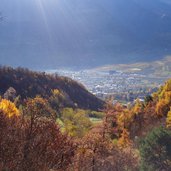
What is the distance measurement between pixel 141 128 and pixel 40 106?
47308mm

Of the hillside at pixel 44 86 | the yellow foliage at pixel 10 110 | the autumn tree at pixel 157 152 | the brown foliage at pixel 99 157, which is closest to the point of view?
the brown foliage at pixel 99 157

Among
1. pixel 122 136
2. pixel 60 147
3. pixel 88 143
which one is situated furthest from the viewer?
pixel 122 136

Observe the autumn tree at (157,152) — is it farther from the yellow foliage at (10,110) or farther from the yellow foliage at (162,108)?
the yellow foliage at (162,108)

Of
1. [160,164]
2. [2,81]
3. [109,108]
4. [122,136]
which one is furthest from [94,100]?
[160,164]

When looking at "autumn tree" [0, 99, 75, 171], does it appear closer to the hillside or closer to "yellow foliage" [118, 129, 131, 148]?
"yellow foliage" [118, 129, 131, 148]

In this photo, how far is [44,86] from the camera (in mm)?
131125

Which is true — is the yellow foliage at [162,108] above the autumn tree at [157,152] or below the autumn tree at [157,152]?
above

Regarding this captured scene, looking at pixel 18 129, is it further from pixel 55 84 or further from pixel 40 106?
pixel 55 84

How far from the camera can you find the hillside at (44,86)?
120938 millimetres

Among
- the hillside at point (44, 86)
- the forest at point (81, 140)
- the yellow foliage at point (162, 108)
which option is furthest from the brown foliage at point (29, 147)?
the hillside at point (44, 86)

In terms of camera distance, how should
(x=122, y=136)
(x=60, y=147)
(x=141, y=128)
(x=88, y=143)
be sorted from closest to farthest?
(x=60, y=147) → (x=88, y=143) → (x=122, y=136) → (x=141, y=128)

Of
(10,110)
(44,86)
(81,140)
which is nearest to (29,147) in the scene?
(81,140)

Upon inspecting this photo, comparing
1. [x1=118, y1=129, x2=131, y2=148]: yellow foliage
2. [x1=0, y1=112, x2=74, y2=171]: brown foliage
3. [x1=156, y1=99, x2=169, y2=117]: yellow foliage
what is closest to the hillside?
[x1=156, y1=99, x2=169, y2=117]: yellow foliage

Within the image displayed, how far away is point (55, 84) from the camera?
139 meters
